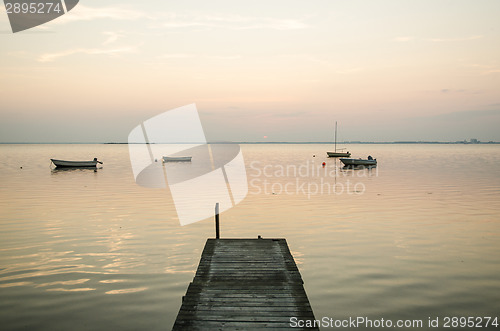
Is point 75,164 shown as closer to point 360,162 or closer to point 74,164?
point 74,164

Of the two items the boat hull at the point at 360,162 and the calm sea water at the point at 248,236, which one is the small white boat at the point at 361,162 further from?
the calm sea water at the point at 248,236

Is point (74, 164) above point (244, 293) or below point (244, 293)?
below

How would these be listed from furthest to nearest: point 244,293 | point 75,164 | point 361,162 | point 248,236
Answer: point 361,162, point 75,164, point 248,236, point 244,293

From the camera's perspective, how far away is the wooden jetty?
24.5 feet

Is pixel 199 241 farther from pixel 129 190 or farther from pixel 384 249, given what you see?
pixel 129 190

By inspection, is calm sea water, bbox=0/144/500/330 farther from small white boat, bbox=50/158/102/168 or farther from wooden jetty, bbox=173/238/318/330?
small white boat, bbox=50/158/102/168

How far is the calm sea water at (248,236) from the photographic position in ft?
33.3

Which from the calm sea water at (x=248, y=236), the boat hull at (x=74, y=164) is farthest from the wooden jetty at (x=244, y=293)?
the boat hull at (x=74, y=164)

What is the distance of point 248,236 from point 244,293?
9.54m

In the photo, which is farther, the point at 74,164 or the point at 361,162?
the point at 361,162

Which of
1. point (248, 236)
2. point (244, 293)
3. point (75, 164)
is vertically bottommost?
point (75, 164)

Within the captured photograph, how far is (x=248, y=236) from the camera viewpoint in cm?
1839

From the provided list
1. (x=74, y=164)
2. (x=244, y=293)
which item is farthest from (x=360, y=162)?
(x=244, y=293)

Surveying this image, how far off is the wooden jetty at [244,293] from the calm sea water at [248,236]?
4.46ft
